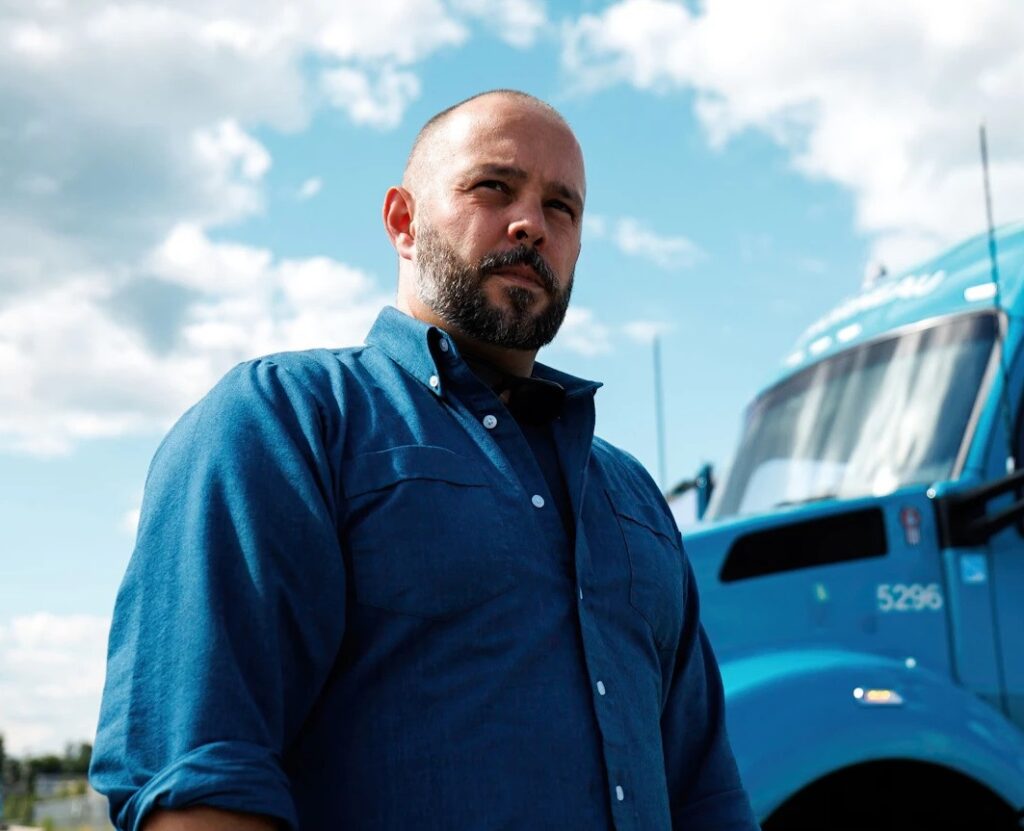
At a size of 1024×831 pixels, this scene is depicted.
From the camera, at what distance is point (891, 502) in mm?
4723

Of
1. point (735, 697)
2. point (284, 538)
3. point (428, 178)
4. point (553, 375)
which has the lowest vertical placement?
point (735, 697)

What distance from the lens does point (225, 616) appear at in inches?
71.6

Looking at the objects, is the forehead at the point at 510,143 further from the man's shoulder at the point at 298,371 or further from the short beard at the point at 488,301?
the man's shoulder at the point at 298,371

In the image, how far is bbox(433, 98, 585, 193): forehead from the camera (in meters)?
2.41

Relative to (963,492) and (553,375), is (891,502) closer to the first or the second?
(963,492)

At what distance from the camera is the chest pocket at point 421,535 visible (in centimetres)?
194

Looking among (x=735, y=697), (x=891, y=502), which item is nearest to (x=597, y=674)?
(x=735, y=697)

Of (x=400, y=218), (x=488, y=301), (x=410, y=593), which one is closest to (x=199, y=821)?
(x=410, y=593)

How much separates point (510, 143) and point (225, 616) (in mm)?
1056

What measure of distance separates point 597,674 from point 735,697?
2277 millimetres

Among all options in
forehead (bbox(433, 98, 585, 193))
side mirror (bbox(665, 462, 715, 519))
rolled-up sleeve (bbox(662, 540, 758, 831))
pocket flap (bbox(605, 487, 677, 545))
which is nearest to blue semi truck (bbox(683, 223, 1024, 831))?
side mirror (bbox(665, 462, 715, 519))

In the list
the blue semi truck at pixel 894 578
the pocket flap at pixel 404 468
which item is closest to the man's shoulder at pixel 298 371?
the pocket flap at pixel 404 468

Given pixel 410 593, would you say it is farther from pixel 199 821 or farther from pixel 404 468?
pixel 199 821

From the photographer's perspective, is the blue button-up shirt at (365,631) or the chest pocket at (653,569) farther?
the chest pocket at (653,569)
